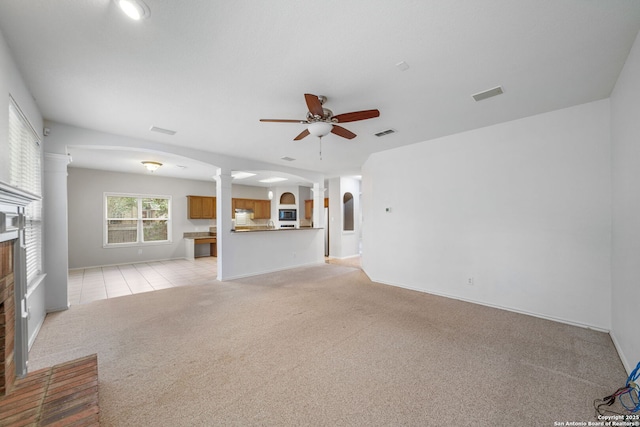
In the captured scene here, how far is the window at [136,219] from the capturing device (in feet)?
23.8

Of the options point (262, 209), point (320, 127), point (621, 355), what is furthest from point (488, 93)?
point (262, 209)

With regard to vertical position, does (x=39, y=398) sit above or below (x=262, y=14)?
below

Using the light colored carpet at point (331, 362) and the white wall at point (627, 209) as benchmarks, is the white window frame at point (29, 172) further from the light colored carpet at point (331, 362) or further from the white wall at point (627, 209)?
the white wall at point (627, 209)

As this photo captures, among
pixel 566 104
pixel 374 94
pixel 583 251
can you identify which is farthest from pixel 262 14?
pixel 583 251

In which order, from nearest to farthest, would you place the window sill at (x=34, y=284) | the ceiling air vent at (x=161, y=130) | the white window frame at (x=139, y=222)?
1. the window sill at (x=34, y=284)
2. the ceiling air vent at (x=161, y=130)
3. the white window frame at (x=139, y=222)

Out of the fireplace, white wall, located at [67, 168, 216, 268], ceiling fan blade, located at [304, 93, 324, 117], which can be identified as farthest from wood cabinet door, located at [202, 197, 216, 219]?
ceiling fan blade, located at [304, 93, 324, 117]

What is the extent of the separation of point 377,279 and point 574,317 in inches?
112

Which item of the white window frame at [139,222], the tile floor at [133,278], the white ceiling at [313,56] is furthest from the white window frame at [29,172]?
the white window frame at [139,222]

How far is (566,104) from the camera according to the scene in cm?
307

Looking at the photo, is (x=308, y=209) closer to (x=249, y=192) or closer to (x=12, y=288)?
(x=249, y=192)

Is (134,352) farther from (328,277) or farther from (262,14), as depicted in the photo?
(328,277)

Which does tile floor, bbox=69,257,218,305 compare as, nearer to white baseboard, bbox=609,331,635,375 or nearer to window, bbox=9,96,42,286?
window, bbox=9,96,42,286

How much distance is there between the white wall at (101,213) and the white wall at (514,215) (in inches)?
268

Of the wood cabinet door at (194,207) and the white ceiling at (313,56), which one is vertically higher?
the white ceiling at (313,56)
